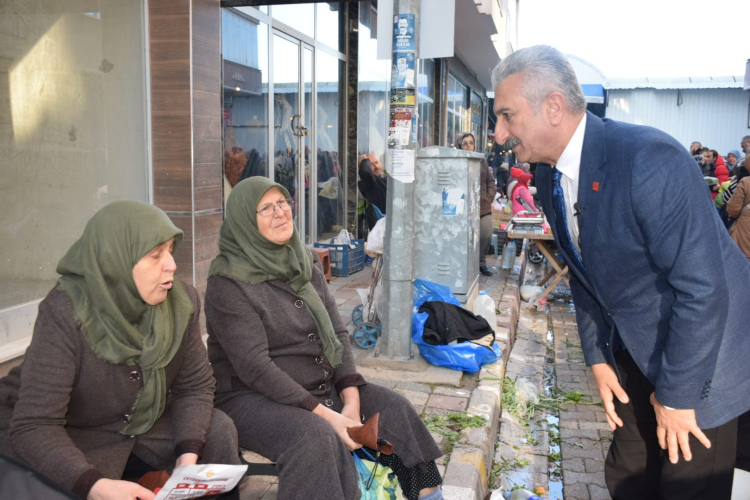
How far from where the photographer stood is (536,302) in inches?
331

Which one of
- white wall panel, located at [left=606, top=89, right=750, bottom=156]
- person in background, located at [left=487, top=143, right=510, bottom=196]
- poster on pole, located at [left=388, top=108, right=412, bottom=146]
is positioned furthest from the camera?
white wall panel, located at [left=606, top=89, right=750, bottom=156]

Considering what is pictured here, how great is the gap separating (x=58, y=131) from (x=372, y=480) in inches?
127

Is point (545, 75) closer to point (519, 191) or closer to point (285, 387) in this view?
point (285, 387)

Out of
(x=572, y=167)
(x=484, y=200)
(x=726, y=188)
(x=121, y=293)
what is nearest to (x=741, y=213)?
(x=726, y=188)

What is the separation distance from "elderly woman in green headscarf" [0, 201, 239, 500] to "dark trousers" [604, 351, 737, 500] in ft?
4.86

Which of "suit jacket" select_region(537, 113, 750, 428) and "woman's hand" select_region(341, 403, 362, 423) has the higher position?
"suit jacket" select_region(537, 113, 750, 428)

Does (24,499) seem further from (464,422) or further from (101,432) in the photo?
(464,422)

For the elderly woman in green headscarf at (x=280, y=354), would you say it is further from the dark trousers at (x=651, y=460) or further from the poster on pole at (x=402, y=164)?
the poster on pole at (x=402, y=164)

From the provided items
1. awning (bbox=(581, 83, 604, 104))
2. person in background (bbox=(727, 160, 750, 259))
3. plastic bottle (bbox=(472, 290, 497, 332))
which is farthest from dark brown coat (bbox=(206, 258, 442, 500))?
awning (bbox=(581, 83, 604, 104))

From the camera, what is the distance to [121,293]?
2381mm

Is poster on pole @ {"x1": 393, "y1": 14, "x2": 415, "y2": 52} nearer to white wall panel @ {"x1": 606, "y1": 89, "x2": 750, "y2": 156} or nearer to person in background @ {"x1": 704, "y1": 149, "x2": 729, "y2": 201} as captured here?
person in background @ {"x1": 704, "y1": 149, "x2": 729, "y2": 201}

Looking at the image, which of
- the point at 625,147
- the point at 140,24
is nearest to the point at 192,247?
the point at 140,24

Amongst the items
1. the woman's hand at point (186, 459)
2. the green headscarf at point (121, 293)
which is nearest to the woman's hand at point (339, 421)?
the woman's hand at point (186, 459)

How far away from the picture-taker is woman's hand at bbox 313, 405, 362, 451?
276cm
